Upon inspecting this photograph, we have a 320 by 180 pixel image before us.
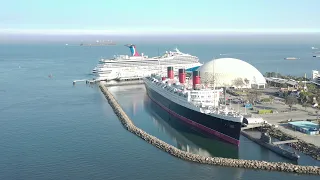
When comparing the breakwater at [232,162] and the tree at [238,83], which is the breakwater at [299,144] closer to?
the breakwater at [232,162]

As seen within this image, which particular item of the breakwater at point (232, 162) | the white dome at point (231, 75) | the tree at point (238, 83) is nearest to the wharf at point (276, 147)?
the breakwater at point (232, 162)

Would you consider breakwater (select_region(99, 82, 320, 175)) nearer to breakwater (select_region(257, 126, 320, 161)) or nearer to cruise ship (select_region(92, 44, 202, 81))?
breakwater (select_region(257, 126, 320, 161))

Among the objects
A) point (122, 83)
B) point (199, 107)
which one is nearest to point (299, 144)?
point (199, 107)

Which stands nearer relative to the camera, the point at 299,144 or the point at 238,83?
the point at 299,144

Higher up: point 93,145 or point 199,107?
point 199,107

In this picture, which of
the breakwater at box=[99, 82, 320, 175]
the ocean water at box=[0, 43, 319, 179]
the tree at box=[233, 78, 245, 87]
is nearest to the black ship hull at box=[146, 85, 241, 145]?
the ocean water at box=[0, 43, 319, 179]

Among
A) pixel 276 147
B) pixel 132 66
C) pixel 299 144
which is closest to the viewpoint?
pixel 276 147

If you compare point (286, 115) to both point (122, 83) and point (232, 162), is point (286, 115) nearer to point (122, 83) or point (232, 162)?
point (232, 162)
